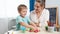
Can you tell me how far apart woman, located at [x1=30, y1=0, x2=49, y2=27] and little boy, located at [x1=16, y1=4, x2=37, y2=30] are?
0.04m

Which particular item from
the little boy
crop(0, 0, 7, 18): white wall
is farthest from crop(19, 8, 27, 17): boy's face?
crop(0, 0, 7, 18): white wall

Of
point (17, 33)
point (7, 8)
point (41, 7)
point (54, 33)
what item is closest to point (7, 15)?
point (7, 8)

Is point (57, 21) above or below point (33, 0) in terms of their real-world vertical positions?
below

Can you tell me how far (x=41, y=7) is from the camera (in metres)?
1.17

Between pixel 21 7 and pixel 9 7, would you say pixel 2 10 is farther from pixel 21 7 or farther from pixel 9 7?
pixel 21 7

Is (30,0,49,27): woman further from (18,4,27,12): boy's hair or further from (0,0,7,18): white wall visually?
(0,0,7,18): white wall

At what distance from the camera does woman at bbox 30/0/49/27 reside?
45.6 inches

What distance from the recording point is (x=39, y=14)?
1168 mm

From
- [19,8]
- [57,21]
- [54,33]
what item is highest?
[19,8]

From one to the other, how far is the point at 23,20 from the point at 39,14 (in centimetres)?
15

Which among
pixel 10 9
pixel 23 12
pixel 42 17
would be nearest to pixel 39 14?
pixel 42 17

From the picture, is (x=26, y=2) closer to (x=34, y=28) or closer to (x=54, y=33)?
(x=34, y=28)

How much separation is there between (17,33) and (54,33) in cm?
32

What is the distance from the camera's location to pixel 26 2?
115 centimetres
